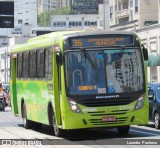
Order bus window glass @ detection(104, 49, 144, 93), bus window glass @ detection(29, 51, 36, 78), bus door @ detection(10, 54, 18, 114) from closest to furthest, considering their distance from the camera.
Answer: bus window glass @ detection(104, 49, 144, 93) → bus window glass @ detection(29, 51, 36, 78) → bus door @ detection(10, 54, 18, 114)

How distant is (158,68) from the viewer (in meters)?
69.9

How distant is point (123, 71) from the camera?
19922mm

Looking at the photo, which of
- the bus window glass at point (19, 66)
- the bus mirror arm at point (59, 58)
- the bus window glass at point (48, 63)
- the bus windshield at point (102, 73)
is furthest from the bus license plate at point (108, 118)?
the bus window glass at point (19, 66)

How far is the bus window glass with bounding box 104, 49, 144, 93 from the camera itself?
65.0ft

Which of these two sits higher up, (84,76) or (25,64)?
(25,64)

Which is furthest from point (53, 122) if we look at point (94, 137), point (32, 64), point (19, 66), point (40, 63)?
point (19, 66)

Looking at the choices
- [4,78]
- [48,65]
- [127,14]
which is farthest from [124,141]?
[4,78]

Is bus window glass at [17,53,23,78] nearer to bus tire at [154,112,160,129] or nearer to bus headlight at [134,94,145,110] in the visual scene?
bus tire at [154,112,160,129]

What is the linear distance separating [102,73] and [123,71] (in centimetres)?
62

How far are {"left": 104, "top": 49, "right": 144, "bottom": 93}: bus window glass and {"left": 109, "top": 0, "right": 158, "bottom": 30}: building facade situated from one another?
67084 mm

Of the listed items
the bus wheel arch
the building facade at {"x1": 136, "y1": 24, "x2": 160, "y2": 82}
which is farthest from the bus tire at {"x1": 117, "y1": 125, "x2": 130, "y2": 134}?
the building facade at {"x1": 136, "y1": 24, "x2": 160, "y2": 82}

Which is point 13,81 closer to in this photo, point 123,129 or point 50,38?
point 50,38

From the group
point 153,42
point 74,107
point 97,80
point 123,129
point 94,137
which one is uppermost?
point 153,42

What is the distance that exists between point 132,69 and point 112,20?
3229 inches
